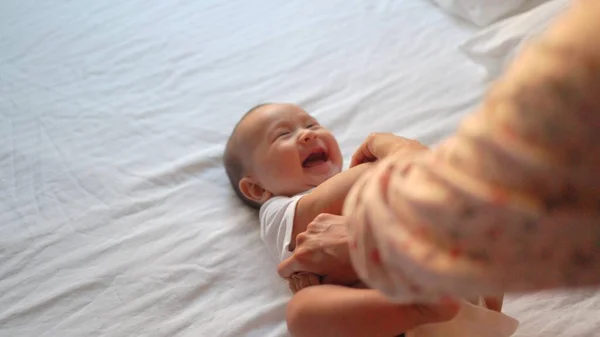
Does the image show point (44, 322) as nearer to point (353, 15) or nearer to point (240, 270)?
point (240, 270)

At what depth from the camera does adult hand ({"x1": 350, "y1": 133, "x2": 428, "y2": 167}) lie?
3.01 feet

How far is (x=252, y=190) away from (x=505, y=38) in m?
0.59

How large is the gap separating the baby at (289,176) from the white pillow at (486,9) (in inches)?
20.2

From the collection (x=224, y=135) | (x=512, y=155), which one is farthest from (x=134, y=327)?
(x=512, y=155)

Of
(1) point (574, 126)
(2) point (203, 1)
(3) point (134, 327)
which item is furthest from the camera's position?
(2) point (203, 1)

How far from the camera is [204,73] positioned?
138cm

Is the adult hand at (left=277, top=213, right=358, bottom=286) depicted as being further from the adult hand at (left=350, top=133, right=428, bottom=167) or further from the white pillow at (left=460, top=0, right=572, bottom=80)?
the white pillow at (left=460, top=0, right=572, bottom=80)

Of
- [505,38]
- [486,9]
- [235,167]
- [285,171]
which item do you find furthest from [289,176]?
[486,9]

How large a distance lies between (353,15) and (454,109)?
1.44ft

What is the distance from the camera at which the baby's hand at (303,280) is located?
32.4 inches

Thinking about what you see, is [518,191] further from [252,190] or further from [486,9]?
[486,9]

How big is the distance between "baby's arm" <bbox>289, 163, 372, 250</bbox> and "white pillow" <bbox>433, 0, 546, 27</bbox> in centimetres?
59

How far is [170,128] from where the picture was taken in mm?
1237

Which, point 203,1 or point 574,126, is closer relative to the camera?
point 574,126
